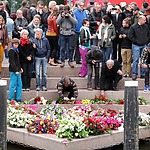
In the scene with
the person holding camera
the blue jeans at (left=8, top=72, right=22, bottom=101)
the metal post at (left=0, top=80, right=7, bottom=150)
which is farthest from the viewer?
the person holding camera

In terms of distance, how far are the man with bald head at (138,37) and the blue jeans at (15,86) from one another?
10.7 ft

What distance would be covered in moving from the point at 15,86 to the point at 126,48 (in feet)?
11.4

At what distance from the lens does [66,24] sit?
1430 cm

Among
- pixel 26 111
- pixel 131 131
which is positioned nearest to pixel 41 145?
pixel 26 111

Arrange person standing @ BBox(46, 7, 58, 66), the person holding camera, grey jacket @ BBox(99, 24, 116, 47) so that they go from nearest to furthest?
the person holding camera, grey jacket @ BBox(99, 24, 116, 47), person standing @ BBox(46, 7, 58, 66)

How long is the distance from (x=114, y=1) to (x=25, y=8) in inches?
316

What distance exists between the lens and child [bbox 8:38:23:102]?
510 inches

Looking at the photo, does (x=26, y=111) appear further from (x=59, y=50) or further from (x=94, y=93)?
(x=59, y=50)

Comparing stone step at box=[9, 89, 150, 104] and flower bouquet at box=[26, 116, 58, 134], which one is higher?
stone step at box=[9, 89, 150, 104]

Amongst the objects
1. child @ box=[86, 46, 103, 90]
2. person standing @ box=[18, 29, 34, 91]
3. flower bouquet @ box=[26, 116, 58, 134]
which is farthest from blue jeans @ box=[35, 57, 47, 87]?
flower bouquet @ box=[26, 116, 58, 134]

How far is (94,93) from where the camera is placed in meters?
13.7

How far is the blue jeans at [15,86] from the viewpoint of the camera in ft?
42.5

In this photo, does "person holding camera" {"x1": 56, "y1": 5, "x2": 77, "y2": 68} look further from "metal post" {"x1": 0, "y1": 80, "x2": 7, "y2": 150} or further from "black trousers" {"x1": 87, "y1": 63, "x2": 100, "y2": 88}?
"metal post" {"x1": 0, "y1": 80, "x2": 7, "y2": 150}

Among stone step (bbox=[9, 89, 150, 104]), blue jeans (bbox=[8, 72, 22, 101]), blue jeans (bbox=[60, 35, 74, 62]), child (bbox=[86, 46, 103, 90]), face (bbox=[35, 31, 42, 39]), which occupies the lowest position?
stone step (bbox=[9, 89, 150, 104])
